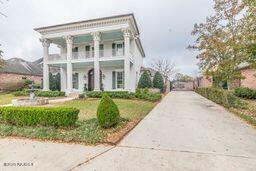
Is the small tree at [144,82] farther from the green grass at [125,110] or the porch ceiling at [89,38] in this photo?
the green grass at [125,110]

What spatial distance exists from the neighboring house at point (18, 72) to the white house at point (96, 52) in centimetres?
920

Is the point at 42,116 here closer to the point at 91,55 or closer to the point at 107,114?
the point at 107,114

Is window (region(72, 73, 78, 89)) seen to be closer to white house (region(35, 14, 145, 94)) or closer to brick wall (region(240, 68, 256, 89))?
white house (region(35, 14, 145, 94))

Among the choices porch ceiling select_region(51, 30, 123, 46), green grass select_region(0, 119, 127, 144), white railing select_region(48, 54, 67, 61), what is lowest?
green grass select_region(0, 119, 127, 144)

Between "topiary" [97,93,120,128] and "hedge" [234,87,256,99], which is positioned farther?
"hedge" [234,87,256,99]

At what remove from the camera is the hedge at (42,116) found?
6.83 metres

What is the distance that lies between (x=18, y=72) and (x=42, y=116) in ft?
92.4

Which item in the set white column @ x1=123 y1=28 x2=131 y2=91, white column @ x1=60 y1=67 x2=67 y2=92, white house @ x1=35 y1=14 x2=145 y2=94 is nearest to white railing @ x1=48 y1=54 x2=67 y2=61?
white house @ x1=35 y1=14 x2=145 y2=94

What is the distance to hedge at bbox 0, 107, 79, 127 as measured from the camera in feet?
22.4

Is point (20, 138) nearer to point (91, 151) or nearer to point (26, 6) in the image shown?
point (91, 151)

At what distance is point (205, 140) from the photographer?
578 cm

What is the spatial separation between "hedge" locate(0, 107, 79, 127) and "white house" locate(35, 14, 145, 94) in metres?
12.2

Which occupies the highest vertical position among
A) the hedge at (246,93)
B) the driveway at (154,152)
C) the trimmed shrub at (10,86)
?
the trimmed shrub at (10,86)

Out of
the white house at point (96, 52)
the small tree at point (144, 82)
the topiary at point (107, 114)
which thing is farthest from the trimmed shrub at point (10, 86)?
the topiary at point (107, 114)
